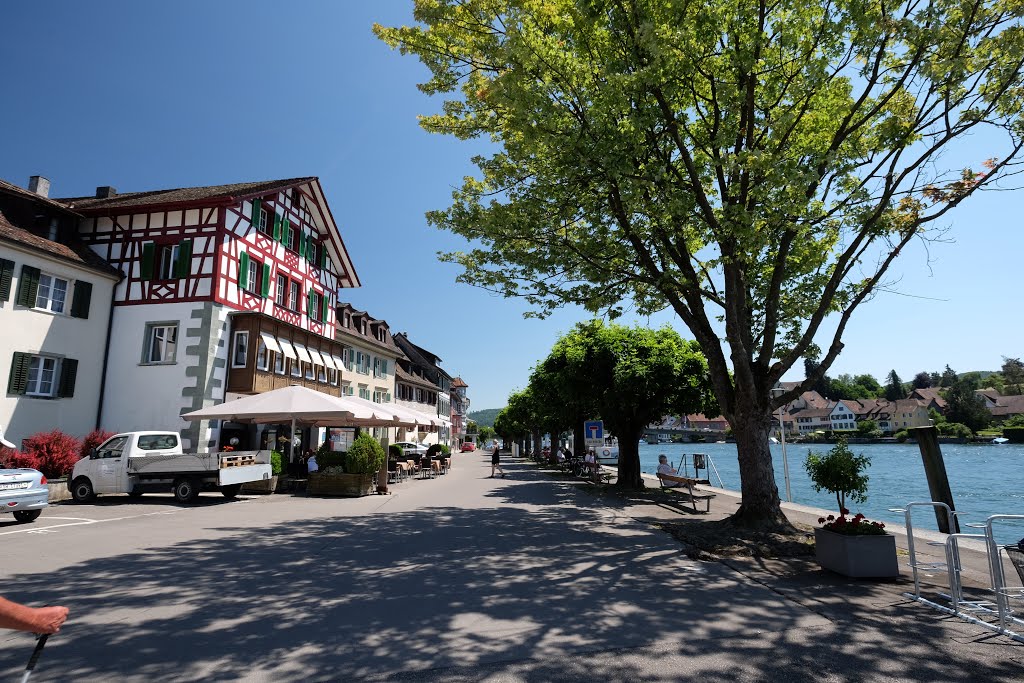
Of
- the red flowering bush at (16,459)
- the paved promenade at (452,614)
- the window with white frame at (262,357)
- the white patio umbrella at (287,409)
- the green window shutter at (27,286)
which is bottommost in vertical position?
the paved promenade at (452,614)

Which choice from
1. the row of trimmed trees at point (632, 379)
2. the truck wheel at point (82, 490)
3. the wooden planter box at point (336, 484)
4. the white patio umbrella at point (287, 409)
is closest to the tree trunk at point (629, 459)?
the row of trimmed trees at point (632, 379)

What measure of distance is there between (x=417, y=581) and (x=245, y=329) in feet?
60.7

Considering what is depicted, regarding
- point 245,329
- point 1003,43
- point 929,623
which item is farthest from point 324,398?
point 1003,43

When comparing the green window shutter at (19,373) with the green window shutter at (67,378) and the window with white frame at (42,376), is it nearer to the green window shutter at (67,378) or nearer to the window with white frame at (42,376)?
the window with white frame at (42,376)

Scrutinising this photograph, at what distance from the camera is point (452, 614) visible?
18.4 feet

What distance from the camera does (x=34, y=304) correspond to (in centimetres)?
1888

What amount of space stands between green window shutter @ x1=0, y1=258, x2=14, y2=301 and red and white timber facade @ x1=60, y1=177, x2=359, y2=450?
13.1ft

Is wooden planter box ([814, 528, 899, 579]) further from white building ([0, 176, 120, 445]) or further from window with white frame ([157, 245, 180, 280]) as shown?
window with white frame ([157, 245, 180, 280])

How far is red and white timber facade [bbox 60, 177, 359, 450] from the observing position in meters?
21.0

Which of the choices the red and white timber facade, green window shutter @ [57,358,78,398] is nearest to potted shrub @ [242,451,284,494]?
the red and white timber facade

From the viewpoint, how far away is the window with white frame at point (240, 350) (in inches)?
880

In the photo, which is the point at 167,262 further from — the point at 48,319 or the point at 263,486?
the point at 263,486

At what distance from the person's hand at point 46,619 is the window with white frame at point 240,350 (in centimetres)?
2175

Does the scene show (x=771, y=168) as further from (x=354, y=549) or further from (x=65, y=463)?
(x=65, y=463)
